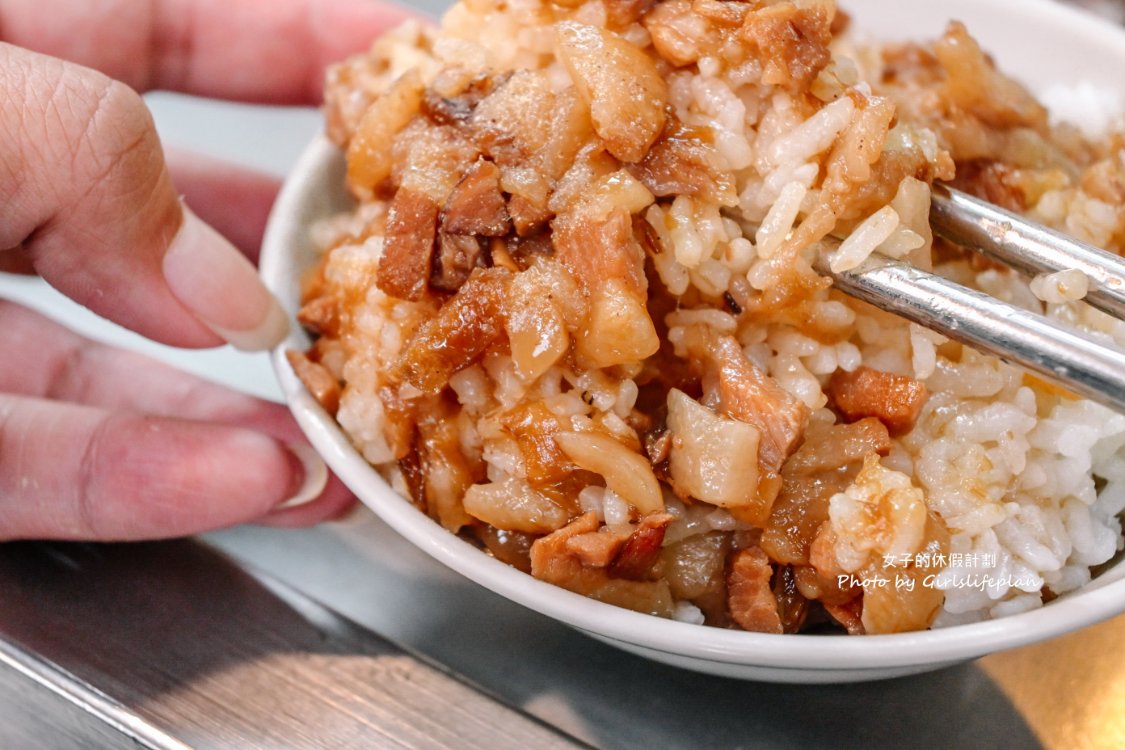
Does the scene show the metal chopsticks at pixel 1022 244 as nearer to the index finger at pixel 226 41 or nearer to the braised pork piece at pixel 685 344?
the braised pork piece at pixel 685 344

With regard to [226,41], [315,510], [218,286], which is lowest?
[315,510]

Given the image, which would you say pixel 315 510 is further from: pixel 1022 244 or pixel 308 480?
pixel 1022 244

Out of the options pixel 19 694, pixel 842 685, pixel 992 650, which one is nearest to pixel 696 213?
pixel 992 650

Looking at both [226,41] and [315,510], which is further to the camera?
[226,41]

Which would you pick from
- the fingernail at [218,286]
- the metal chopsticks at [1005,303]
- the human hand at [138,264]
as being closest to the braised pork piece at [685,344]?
the metal chopsticks at [1005,303]

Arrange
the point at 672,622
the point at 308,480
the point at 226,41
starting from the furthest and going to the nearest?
the point at 226,41 < the point at 308,480 < the point at 672,622

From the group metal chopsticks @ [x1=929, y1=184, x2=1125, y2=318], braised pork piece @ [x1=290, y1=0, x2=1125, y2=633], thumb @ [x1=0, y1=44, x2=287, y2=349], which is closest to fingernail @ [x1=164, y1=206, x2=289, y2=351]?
thumb @ [x1=0, y1=44, x2=287, y2=349]

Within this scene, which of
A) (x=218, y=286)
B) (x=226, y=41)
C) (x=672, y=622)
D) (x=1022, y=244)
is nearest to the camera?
(x=672, y=622)

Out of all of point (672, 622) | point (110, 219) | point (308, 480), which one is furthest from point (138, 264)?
point (672, 622)

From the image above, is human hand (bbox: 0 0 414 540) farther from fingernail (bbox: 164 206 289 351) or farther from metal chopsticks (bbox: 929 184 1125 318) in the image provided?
metal chopsticks (bbox: 929 184 1125 318)
